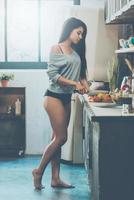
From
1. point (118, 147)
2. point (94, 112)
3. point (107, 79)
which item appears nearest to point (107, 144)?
point (118, 147)

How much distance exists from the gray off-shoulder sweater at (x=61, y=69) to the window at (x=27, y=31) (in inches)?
75.3

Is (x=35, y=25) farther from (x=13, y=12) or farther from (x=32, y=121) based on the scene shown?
(x=32, y=121)

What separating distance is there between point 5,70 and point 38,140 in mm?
969

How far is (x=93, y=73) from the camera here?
16.8 feet

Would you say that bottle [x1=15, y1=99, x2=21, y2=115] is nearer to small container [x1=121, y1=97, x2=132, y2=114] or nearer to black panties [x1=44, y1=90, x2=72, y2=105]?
black panties [x1=44, y1=90, x2=72, y2=105]

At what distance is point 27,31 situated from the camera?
5859 mm

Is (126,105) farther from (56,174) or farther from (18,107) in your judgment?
(18,107)

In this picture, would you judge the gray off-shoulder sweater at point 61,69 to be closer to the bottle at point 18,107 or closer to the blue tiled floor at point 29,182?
the blue tiled floor at point 29,182

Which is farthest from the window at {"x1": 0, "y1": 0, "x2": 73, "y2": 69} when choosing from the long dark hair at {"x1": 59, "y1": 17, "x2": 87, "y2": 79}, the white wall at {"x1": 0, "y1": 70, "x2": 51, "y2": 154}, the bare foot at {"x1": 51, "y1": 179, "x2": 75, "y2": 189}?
the bare foot at {"x1": 51, "y1": 179, "x2": 75, "y2": 189}

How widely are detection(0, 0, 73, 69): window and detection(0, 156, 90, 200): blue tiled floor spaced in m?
1.28

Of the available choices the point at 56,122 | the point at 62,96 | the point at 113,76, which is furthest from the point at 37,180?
the point at 113,76

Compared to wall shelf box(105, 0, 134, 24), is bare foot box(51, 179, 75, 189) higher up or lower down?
lower down

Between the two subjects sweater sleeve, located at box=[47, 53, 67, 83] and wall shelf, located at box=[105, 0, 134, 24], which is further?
sweater sleeve, located at box=[47, 53, 67, 83]

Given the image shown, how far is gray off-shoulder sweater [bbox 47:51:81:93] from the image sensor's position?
12.8 feet
